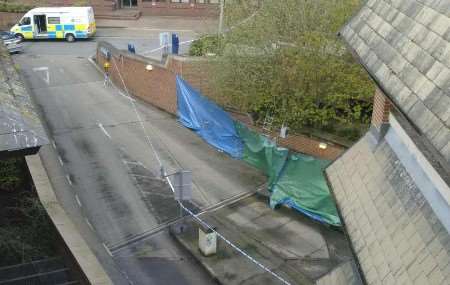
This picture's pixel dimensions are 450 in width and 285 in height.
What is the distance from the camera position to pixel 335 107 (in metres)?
18.9

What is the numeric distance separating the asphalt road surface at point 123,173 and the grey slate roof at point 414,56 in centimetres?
750

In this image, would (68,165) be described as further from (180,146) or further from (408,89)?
(408,89)

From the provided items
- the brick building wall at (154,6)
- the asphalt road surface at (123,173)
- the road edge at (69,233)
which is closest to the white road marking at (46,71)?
the asphalt road surface at (123,173)

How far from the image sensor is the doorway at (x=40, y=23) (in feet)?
123

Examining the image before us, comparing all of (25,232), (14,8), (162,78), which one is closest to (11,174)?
(25,232)

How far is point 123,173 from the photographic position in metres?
18.6

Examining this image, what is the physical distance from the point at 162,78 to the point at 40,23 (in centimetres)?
1723

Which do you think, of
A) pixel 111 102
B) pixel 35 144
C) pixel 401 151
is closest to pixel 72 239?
pixel 35 144

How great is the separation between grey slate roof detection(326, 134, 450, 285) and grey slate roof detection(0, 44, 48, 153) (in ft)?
16.4

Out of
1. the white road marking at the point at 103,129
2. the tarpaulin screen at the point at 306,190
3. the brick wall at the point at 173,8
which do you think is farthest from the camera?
the brick wall at the point at 173,8

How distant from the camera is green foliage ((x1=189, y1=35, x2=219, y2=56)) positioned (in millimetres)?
24328

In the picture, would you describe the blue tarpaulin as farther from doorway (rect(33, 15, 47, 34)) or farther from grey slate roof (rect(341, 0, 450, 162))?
doorway (rect(33, 15, 47, 34))

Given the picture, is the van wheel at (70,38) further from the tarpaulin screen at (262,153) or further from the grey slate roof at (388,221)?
the grey slate roof at (388,221)

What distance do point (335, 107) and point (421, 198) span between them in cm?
1259
